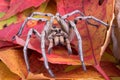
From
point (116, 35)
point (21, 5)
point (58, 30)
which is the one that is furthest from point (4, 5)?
point (116, 35)

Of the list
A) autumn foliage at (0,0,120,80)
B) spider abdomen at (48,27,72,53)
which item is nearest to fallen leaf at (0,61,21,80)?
autumn foliage at (0,0,120,80)

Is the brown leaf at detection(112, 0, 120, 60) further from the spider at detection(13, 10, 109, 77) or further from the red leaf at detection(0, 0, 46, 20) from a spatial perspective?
the red leaf at detection(0, 0, 46, 20)

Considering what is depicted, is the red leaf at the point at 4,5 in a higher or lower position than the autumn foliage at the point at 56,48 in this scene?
higher

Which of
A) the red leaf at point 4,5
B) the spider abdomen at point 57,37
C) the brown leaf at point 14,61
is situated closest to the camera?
the brown leaf at point 14,61

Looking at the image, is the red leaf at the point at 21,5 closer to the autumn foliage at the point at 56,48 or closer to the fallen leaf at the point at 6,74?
the autumn foliage at the point at 56,48

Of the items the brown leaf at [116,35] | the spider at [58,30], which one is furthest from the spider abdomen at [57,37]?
the brown leaf at [116,35]

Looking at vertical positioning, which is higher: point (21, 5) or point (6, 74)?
point (21, 5)

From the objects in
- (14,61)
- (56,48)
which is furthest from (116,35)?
(14,61)

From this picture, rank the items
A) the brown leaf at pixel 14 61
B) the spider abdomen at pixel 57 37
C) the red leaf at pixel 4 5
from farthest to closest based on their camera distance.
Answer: the red leaf at pixel 4 5, the spider abdomen at pixel 57 37, the brown leaf at pixel 14 61

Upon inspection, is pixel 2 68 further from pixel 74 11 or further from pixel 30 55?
pixel 74 11

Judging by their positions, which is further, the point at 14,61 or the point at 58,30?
the point at 58,30

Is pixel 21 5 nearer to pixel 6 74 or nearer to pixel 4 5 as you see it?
pixel 4 5
